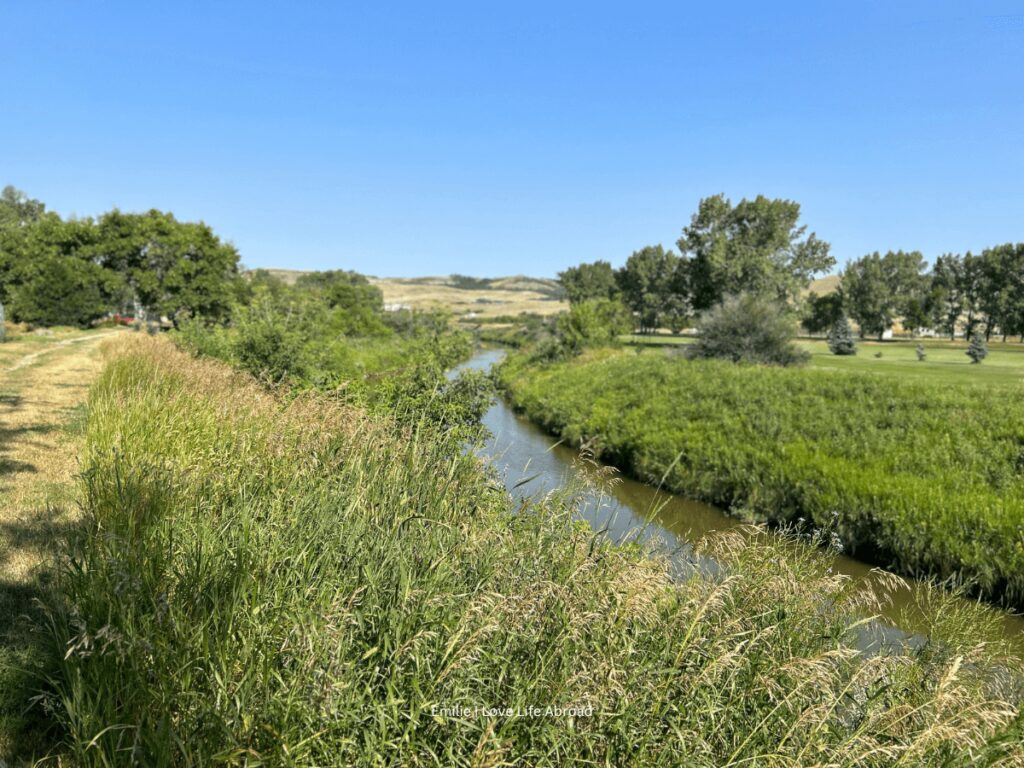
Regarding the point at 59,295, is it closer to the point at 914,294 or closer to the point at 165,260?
the point at 165,260

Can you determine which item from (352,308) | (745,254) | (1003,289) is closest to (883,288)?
(1003,289)

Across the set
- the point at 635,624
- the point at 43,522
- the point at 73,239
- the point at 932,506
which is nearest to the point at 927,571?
the point at 932,506

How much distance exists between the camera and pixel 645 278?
81188 mm

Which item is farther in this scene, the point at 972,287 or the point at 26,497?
the point at 972,287

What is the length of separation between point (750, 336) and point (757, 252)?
25482 mm

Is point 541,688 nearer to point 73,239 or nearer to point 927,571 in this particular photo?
point 927,571

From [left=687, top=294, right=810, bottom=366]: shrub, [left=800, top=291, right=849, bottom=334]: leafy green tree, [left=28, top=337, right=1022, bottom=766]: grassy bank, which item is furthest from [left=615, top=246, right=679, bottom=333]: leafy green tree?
[left=28, top=337, right=1022, bottom=766]: grassy bank

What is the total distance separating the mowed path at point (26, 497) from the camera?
3113 mm

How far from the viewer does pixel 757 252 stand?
5153 cm

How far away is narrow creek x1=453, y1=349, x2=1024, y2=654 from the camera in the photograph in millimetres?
5738

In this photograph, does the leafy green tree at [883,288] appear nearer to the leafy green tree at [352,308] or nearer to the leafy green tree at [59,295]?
the leafy green tree at [352,308]

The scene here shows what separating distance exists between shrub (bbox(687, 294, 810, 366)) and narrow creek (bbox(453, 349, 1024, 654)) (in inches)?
468

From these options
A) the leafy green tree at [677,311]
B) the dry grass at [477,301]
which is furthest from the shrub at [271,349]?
the dry grass at [477,301]

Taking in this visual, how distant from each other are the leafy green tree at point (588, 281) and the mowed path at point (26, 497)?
3058 inches
